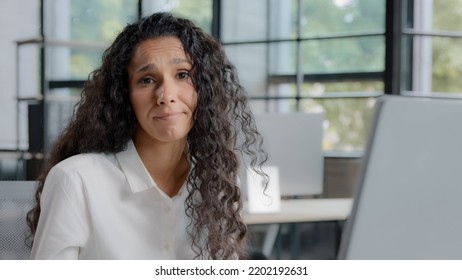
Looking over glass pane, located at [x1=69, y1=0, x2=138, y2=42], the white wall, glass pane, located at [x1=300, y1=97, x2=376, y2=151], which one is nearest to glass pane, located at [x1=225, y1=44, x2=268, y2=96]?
glass pane, located at [x1=300, y1=97, x2=376, y2=151]

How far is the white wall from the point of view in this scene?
4281 millimetres

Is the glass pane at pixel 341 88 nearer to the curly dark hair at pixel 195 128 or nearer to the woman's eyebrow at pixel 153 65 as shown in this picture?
the curly dark hair at pixel 195 128

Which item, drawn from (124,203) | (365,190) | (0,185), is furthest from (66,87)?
(365,190)

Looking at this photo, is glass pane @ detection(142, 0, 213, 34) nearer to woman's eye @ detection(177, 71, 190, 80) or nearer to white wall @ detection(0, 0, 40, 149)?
white wall @ detection(0, 0, 40, 149)

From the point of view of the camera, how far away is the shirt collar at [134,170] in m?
1.28

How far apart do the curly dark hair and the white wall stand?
2972 mm

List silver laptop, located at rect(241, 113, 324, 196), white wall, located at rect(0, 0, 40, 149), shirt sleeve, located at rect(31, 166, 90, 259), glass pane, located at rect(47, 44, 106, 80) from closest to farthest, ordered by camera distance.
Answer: shirt sleeve, located at rect(31, 166, 90, 259), silver laptop, located at rect(241, 113, 324, 196), white wall, located at rect(0, 0, 40, 149), glass pane, located at rect(47, 44, 106, 80)

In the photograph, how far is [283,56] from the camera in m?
5.16

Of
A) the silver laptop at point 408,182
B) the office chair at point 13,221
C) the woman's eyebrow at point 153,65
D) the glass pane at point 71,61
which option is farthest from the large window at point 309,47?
the silver laptop at point 408,182

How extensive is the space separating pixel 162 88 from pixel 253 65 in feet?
13.0

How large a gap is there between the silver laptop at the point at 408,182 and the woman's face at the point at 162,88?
0.65m

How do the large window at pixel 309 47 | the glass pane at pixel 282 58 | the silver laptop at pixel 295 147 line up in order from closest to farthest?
the silver laptop at pixel 295 147, the large window at pixel 309 47, the glass pane at pixel 282 58
